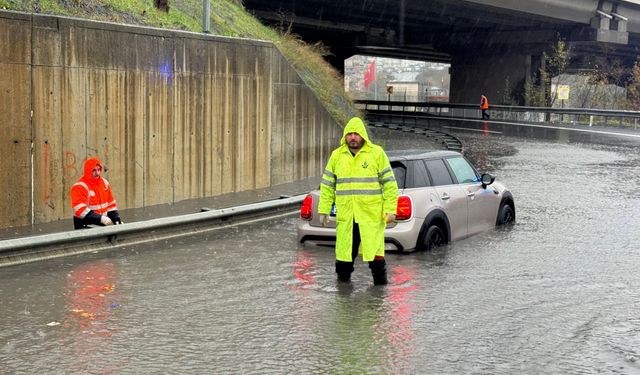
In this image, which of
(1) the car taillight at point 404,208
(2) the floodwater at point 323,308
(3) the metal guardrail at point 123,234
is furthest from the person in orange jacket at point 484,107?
(1) the car taillight at point 404,208

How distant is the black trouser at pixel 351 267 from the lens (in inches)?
345

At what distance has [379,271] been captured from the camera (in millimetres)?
8797

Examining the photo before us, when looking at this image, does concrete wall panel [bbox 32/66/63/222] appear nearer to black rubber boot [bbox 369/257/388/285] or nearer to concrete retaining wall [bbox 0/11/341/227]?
concrete retaining wall [bbox 0/11/341/227]

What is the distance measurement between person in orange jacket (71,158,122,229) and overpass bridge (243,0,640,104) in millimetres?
31244

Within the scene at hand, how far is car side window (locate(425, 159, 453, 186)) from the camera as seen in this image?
1148 cm

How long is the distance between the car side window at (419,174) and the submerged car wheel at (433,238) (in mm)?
591

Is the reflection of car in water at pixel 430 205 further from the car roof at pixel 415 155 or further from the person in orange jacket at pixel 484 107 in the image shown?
the person in orange jacket at pixel 484 107

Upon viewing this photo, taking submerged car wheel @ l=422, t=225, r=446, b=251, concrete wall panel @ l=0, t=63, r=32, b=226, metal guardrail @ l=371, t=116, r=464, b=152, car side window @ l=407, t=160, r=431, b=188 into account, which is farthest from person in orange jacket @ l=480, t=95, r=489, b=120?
concrete wall panel @ l=0, t=63, r=32, b=226

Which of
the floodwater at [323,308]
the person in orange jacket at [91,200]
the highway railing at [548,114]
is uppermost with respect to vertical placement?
the highway railing at [548,114]

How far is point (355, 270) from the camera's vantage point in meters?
9.76

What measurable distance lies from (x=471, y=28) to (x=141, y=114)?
44287mm

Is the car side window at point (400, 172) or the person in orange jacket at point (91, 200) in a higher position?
the car side window at point (400, 172)

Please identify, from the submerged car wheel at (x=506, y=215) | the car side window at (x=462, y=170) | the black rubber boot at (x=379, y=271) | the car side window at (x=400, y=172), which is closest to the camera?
the black rubber boot at (x=379, y=271)

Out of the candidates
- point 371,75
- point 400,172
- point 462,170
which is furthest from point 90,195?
point 371,75
